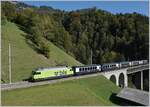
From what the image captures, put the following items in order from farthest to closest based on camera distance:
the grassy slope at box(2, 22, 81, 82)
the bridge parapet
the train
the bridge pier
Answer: the bridge parapet, the bridge pier, the grassy slope at box(2, 22, 81, 82), the train

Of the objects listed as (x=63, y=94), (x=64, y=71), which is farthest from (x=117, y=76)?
(x=63, y=94)

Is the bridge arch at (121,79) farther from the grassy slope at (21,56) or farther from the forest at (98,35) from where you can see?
the forest at (98,35)

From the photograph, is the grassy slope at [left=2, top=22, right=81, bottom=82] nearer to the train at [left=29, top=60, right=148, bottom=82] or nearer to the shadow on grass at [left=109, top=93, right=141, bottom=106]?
the train at [left=29, top=60, right=148, bottom=82]

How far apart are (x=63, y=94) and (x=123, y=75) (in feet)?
151

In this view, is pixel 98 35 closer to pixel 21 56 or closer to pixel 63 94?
pixel 21 56

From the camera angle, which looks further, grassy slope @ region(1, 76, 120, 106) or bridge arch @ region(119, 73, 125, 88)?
bridge arch @ region(119, 73, 125, 88)

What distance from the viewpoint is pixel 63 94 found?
179ft

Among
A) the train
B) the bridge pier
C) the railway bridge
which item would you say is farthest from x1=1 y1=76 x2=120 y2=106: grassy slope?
the railway bridge

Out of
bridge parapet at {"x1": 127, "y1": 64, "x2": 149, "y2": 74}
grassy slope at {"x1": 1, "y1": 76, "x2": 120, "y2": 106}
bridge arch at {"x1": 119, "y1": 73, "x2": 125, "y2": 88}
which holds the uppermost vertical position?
grassy slope at {"x1": 1, "y1": 76, "x2": 120, "y2": 106}

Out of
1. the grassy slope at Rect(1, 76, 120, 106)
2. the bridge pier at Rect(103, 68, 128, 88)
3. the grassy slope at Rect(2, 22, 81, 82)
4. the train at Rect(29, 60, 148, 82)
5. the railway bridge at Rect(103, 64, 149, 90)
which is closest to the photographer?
the grassy slope at Rect(1, 76, 120, 106)

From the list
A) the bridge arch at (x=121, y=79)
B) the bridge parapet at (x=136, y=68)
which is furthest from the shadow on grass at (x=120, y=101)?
the bridge parapet at (x=136, y=68)

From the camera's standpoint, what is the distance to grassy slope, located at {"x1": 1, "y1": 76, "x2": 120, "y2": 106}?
48562mm

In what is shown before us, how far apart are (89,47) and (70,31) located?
45.5ft

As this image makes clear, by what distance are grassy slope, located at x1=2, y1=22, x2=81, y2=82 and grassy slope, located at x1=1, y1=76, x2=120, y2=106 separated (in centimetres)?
1406
